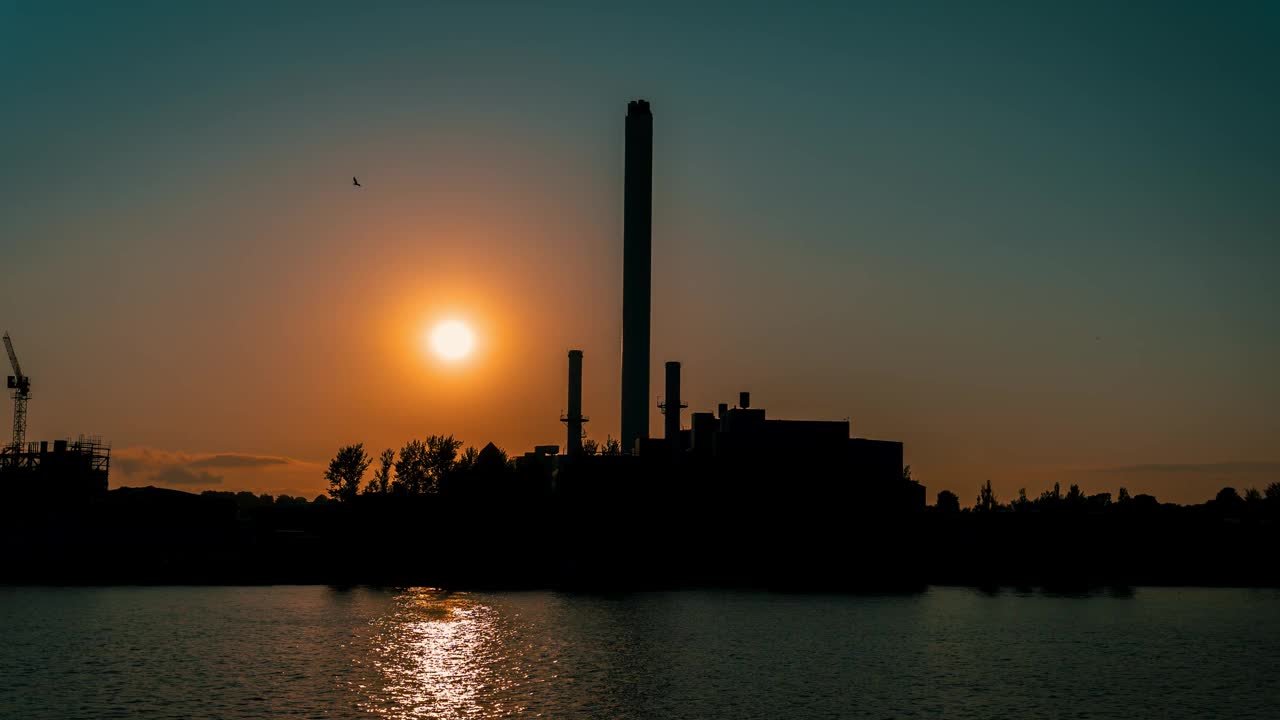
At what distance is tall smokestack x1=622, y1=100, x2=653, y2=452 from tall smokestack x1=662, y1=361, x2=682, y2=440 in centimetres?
Answer: 1259

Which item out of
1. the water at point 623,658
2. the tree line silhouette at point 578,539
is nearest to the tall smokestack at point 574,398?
the tree line silhouette at point 578,539

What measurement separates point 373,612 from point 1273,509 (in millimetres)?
158943

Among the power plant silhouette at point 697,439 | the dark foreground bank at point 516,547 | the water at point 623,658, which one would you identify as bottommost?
the water at point 623,658

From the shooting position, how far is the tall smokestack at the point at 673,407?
154875mm

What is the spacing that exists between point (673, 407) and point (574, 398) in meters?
18.9

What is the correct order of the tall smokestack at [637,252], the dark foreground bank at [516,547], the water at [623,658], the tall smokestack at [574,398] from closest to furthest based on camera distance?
the water at [623,658] < the tall smokestack at [637,252] < the dark foreground bank at [516,547] < the tall smokestack at [574,398]

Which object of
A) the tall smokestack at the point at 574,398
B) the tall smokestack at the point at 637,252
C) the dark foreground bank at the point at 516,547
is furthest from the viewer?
the tall smokestack at the point at 574,398

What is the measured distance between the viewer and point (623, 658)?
7431 cm

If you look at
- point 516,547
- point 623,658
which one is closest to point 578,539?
point 516,547

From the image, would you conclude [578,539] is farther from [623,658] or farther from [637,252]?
[623,658]

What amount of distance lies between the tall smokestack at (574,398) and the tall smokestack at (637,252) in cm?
2710

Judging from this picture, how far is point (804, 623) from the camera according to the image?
97.8 meters

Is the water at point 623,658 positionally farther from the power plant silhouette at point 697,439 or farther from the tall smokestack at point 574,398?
the tall smokestack at point 574,398

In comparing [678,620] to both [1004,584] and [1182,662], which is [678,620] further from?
[1004,584]
